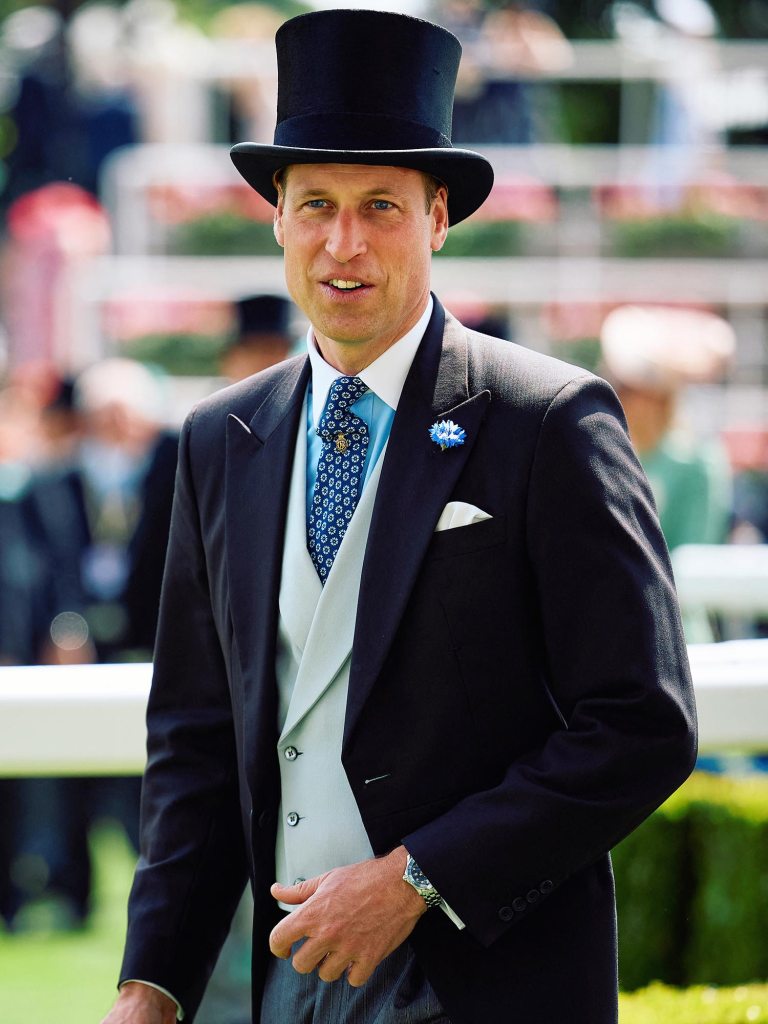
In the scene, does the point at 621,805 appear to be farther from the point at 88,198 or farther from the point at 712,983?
the point at 88,198

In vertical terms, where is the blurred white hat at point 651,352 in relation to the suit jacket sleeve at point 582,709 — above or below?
below

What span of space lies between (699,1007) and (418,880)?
3.34 ft

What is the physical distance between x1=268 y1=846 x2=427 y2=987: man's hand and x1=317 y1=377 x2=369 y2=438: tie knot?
2.15 ft

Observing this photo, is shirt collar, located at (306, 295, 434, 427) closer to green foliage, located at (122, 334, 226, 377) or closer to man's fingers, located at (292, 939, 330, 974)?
man's fingers, located at (292, 939, 330, 974)

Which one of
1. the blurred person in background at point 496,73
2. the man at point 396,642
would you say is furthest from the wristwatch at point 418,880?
the blurred person in background at point 496,73

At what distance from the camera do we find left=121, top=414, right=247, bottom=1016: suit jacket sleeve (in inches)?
92.7

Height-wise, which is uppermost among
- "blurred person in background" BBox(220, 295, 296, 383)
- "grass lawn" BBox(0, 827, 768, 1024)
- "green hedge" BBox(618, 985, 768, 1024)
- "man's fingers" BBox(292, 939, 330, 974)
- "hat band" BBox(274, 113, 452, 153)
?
"hat band" BBox(274, 113, 452, 153)

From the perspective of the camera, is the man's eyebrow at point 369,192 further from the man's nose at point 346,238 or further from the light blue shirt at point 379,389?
the light blue shirt at point 379,389

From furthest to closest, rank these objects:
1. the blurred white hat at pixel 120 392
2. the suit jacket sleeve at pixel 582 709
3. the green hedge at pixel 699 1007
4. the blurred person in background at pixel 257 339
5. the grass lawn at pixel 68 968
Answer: the blurred white hat at pixel 120 392 → the blurred person in background at pixel 257 339 → the grass lawn at pixel 68 968 → the green hedge at pixel 699 1007 → the suit jacket sleeve at pixel 582 709

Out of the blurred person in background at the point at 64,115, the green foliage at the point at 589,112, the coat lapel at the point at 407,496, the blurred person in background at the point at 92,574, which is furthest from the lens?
the green foliage at the point at 589,112

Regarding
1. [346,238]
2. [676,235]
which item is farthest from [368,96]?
[676,235]

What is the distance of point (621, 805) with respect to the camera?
2.00 meters

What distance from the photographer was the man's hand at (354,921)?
2.02 m

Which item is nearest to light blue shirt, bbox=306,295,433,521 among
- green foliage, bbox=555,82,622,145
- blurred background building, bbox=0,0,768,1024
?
blurred background building, bbox=0,0,768,1024
